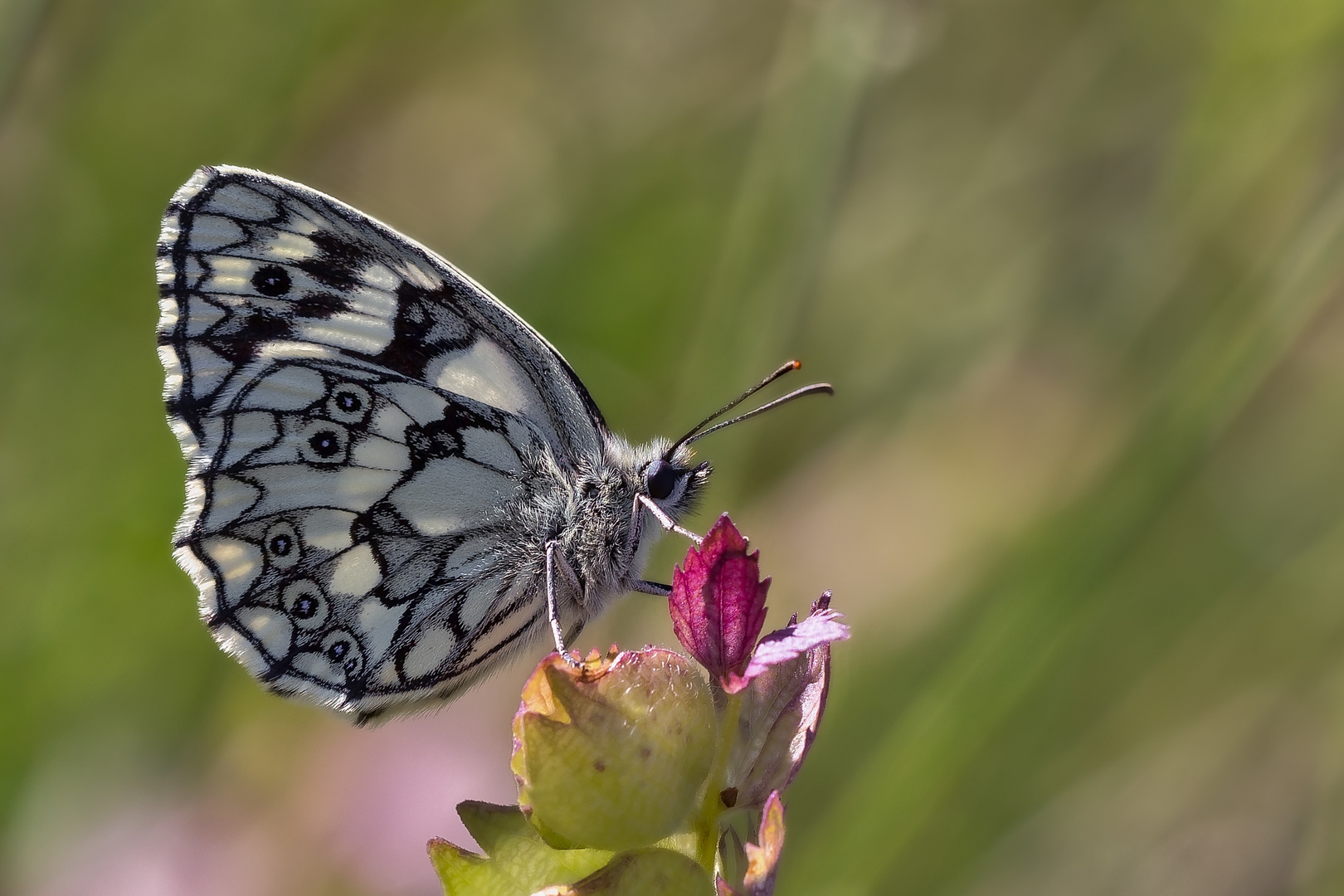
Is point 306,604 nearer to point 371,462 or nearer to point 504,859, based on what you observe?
point 371,462

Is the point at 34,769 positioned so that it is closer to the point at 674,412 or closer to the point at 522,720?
the point at 674,412


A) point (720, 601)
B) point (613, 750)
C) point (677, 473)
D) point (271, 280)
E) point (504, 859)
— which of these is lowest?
point (504, 859)

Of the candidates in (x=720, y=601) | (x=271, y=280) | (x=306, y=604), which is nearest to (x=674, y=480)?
(x=306, y=604)

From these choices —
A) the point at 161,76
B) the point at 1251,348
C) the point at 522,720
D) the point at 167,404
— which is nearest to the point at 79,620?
the point at 167,404

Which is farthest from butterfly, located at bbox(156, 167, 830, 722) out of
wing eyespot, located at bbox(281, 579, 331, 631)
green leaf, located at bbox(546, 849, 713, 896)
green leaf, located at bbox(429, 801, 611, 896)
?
green leaf, located at bbox(546, 849, 713, 896)

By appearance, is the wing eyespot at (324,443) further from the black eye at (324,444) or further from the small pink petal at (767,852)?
the small pink petal at (767,852)

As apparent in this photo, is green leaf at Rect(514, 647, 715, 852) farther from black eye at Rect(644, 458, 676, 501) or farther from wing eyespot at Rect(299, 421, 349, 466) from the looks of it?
wing eyespot at Rect(299, 421, 349, 466)

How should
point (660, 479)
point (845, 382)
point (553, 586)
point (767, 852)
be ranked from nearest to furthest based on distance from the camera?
point (767, 852) < point (553, 586) < point (660, 479) < point (845, 382)
